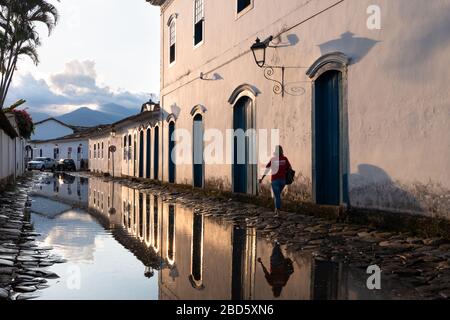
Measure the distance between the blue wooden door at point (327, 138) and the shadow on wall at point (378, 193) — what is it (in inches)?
28.4

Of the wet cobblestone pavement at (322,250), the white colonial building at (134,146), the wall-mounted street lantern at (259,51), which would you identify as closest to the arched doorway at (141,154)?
the white colonial building at (134,146)

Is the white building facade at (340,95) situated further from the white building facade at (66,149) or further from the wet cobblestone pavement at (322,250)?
the white building facade at (66,149)

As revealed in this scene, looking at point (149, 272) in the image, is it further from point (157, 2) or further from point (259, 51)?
point (157, 2)

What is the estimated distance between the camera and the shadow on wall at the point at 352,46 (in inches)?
311

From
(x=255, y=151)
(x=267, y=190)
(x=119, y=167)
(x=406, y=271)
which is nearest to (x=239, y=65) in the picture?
(x=255, y=151)

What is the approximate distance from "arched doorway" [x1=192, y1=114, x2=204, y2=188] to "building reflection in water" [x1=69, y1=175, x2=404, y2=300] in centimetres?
729

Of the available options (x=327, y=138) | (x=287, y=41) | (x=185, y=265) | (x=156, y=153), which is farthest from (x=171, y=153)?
(x=185, y=265)

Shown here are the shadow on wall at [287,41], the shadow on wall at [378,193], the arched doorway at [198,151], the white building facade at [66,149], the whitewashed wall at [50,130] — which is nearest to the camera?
the shadow on wall at [378,193]

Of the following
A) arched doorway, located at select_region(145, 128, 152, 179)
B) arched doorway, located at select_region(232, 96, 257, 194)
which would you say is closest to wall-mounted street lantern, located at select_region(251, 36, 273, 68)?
arched doorway, located at select_region(232, 96, 257, 194)

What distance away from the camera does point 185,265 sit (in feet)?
17.6

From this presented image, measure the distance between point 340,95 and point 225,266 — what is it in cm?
486

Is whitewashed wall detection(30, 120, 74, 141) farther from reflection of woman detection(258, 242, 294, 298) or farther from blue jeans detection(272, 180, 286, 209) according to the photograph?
reflection of woman detection(258, 242, 294, 298)

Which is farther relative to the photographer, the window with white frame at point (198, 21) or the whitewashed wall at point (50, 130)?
the whitewashed wall at point (50, 130)
